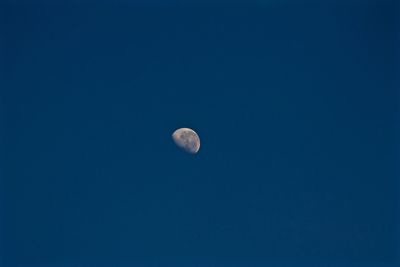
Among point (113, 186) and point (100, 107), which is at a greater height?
point (100, 107)

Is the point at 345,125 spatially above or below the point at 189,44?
below

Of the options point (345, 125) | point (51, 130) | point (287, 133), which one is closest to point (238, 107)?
point (287, 133)

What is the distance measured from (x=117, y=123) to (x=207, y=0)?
69 centimetres

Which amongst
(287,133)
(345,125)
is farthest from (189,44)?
(345,125)

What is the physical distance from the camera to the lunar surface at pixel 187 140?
10.4ft

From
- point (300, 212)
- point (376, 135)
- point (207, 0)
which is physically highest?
point (207, 0)

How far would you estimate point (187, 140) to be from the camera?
3180mm

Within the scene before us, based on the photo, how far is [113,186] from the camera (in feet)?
10.5

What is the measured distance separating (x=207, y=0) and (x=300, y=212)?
1.04m

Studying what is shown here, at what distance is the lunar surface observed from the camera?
3178 mm

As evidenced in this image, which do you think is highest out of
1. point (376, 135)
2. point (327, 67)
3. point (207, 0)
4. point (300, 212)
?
point (207, 0)

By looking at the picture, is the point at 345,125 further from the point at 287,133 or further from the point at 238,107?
the point at 238,107

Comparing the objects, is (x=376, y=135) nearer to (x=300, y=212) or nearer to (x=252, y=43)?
(x=300, y=212)

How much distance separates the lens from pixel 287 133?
3232 millimetres
